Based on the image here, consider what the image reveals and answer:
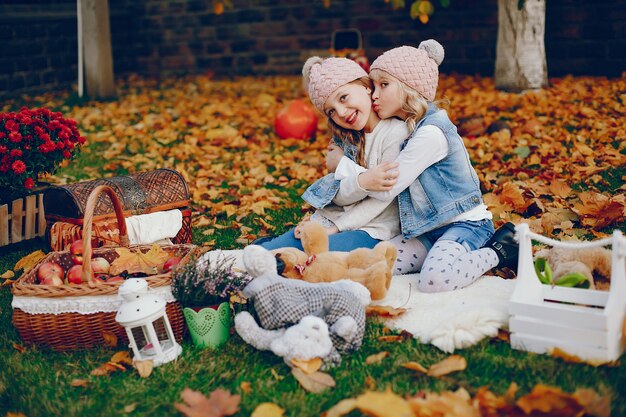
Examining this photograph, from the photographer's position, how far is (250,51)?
412 inches

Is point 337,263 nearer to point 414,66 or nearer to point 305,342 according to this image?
point 305,342

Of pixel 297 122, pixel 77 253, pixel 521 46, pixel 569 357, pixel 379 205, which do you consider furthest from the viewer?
pixel 521 46

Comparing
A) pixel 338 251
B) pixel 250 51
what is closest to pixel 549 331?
pixel 338 251

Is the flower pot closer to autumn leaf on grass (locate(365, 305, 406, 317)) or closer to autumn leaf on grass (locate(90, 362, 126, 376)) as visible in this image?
autumn leaf on grass (locate(90, 362, 126, 376))

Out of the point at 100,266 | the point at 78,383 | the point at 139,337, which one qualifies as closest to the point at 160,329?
the point at 139,337

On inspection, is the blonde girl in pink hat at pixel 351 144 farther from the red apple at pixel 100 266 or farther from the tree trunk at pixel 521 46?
the tree trunk at pixel 521 46

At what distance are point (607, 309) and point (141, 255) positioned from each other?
6.82ft

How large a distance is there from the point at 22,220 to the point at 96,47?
4.76m

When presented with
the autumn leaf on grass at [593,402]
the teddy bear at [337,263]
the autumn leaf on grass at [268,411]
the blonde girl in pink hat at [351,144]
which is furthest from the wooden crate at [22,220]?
the autumn leaf on grass at [593,402]

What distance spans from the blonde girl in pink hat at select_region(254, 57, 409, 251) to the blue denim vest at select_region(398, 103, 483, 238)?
127 mm

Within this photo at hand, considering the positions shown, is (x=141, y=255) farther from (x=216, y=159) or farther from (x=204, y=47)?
(x=204, y=47)

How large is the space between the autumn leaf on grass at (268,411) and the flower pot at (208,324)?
54 cm

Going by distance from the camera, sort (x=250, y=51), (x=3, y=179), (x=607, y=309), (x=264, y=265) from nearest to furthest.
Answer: (x=607, y=309)
(x=264, y=265)
(x=3, y=179)
(x=250, y=51)

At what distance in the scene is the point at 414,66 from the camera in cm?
327
